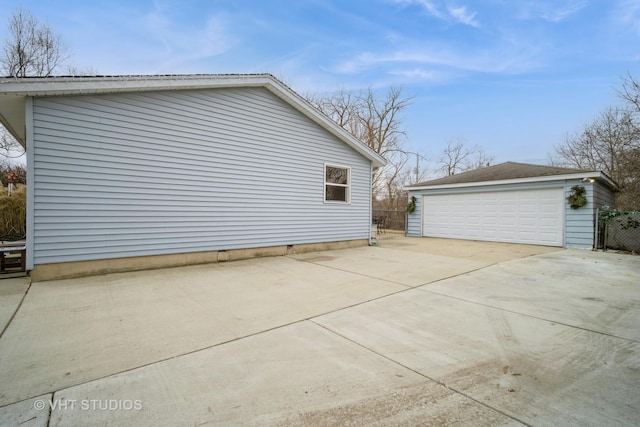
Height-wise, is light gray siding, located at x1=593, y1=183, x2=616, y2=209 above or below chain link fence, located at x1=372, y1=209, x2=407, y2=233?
above

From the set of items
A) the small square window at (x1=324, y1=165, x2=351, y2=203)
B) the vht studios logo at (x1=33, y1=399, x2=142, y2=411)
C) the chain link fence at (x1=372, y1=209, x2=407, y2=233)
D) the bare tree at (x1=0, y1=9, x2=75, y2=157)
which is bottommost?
the vht studios logo at (x1=33, y1=399, x2=142, y2=411)

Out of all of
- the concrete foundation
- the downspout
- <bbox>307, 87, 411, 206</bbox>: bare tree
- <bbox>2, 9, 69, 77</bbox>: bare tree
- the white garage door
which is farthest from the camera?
<bbox>307, 87, 411, 206</bbox>: bare tree

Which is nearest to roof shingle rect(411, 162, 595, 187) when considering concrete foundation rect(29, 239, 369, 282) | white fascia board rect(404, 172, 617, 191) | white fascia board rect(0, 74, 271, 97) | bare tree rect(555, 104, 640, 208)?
white fascia board rect(404, 172, 617, 191)

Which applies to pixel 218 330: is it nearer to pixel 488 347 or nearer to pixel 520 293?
pixel 488 347

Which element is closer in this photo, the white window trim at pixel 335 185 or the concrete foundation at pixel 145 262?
the concrete foundation at pixel 145 262

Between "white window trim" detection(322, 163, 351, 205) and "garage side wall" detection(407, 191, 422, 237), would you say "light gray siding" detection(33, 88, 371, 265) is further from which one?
"garage side wall" detection(407, 191, 422, 237)

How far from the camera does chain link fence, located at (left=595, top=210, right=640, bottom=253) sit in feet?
28.6

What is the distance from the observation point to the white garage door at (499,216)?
32.3 feet

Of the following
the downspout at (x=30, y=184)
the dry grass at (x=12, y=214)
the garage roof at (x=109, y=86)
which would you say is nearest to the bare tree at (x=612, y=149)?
the garage roof at (x=109, y=86)

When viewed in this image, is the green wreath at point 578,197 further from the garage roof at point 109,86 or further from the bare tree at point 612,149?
the garage roof at point 109,86

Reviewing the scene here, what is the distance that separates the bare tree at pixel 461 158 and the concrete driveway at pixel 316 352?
75.6ft

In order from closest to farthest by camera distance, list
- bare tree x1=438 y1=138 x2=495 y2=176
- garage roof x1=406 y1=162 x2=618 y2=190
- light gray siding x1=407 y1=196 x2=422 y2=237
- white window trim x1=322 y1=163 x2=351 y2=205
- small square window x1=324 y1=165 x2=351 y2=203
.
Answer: white window trim x1=322 y1=163 x2=351 y2=205, small square window x1=324 y1=165 x2=351 y2=203, garage roof x1=406 y1=162 x2=618 y2=190, light gray siding x1=407 y1=196 x2=422 y2=237, bare tree x1=438 y1=138 x2=495 y2=176

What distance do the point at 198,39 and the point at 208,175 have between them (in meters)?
7.78

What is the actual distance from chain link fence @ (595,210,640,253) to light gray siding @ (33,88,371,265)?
906 centimetres
